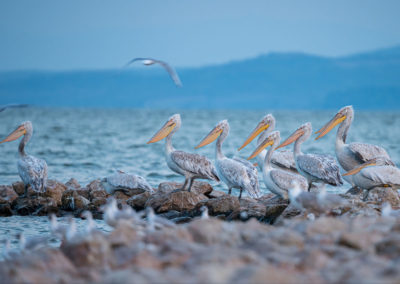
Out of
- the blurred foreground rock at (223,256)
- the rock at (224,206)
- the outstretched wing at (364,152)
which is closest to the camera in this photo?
the blurred foreground rock at (223,256)

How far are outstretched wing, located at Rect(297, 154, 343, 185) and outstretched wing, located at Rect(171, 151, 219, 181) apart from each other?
53.5 inches

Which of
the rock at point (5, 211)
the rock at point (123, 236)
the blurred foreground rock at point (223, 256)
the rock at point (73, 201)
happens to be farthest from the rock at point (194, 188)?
the rock at point (123, 236)

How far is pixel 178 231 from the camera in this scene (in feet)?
14.3

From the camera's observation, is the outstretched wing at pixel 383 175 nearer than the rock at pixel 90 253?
No

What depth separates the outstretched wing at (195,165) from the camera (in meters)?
8.77

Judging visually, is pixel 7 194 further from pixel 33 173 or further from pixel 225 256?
pixel 225 256

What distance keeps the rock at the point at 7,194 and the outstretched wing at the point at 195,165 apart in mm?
2651

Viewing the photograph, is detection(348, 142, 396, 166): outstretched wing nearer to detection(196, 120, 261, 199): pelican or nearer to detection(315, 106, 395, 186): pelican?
detection(315, 106, 395, 186): pelican

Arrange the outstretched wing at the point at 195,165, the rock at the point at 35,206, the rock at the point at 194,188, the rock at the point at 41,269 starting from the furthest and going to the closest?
the rock at the point at 194,188 → the outstretched wing at the point at 195,165 → the rock at the point at 35,206 → the rock at the point at 41,269

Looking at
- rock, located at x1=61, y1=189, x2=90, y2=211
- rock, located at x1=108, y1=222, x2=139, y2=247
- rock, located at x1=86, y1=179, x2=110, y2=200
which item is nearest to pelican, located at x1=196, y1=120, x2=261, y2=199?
rock, located at x1=86, y1=179, x2=110, y2=200

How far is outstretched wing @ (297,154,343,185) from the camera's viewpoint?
8.15 m

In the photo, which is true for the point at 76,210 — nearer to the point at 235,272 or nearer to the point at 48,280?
the point at 48,280

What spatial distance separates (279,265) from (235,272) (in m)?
0.47

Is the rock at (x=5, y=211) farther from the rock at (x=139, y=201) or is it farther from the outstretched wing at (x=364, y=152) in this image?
the outstretched wing at (x=364, y=152)
